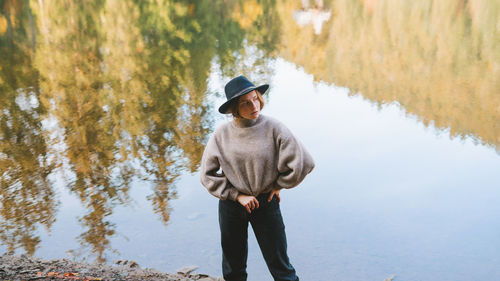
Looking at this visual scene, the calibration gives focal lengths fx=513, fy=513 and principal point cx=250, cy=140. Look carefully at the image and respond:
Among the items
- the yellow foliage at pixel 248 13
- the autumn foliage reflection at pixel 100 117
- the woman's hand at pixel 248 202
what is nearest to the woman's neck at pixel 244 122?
the woman's hand at pixel 248 202

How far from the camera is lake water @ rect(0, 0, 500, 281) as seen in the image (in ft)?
17.6

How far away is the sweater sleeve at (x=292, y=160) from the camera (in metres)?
3.04

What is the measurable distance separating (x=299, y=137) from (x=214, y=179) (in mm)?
5837

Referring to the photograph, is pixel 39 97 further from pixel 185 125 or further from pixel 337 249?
pixel 337 249

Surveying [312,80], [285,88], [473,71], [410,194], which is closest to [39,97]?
[285,88]

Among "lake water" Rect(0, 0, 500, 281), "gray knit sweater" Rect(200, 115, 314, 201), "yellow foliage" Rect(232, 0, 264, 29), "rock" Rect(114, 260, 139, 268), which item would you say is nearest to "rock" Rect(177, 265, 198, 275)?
"lake water" Rect(0, 0, 500, 281)

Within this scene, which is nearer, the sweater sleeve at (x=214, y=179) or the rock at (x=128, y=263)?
the sweater sleeve at (x=214, y=179)

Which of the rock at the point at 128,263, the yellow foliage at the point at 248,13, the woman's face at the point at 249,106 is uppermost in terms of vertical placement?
the yellow foliage at the point at 248,13

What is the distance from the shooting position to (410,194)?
6570mm

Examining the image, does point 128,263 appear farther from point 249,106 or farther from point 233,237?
point 249,106

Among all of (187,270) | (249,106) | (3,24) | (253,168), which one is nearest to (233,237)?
(253,168)

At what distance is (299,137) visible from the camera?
8922 mm

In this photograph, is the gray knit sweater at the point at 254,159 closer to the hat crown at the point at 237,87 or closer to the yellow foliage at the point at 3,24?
the hat crown at the point at 237,87

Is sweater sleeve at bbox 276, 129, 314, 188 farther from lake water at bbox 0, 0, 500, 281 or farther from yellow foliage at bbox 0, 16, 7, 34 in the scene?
yellow foliage at bbox 0, 16, 7, 34
